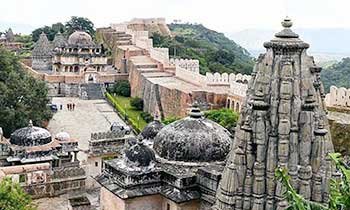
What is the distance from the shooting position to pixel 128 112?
144 ft

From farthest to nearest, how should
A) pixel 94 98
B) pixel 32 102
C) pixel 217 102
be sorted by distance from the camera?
pixel 94 98
pixel 217 102
pixel 32 102

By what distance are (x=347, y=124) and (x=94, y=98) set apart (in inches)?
1219

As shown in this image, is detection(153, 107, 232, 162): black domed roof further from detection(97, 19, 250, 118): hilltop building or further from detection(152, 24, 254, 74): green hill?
detection(152, 24, 254, 74): green hill

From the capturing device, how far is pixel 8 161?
80.7ft

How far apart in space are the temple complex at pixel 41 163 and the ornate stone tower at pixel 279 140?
14.2 metres

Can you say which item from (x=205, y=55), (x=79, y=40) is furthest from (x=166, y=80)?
(x=205, y=55)

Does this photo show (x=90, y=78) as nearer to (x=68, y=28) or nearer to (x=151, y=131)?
(x=68, y=28)

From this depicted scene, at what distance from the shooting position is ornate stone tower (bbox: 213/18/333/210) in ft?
32.4

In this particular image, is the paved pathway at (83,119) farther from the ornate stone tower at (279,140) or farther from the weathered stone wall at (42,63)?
the ornate stone tower at (279,140)

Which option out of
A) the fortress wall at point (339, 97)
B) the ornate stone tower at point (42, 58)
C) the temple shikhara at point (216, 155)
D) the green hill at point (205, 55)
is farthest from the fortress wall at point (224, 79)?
the ornate stone tower at point (42, 58)

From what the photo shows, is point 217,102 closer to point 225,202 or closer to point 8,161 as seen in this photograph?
point 8,161

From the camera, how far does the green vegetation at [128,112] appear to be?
39.1 m

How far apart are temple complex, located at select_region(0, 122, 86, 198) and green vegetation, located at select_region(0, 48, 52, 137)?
192 inches

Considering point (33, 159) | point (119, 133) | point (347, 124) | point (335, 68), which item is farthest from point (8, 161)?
point (335, 68)
